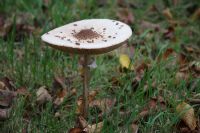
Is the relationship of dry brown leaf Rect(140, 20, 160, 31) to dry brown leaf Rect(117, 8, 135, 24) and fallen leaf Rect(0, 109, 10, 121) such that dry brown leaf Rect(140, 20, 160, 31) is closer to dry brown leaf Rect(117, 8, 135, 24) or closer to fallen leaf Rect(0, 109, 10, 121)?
dry brown leaf Rect(117, 8, 135, 24)

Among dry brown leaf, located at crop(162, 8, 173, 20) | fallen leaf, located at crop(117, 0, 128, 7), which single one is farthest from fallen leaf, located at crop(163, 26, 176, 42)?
fallen leaf, located at crop(117, 0, 128, 7)

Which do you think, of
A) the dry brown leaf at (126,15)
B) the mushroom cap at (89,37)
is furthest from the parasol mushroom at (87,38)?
the dry brown leaf at (126,15)

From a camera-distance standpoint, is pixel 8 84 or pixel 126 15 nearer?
pixel 8 84

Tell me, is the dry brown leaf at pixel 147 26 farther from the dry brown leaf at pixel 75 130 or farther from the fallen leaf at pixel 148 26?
the dry brown leaf at pixel 75 130

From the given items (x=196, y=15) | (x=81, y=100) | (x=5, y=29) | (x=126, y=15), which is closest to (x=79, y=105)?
(x=81, y=100)

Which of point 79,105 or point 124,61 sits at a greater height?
point 124,61

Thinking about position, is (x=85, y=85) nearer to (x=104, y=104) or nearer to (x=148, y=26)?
(x=104, y=104)

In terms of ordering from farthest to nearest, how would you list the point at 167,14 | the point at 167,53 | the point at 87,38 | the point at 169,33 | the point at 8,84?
the point at 167,14
the point at 169,33
the point at 167,53
the point at 8,84
the point at 87,38

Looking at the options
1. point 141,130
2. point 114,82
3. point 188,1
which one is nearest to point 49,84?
point 114,82

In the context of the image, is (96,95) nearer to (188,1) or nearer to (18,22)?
(18,22)
